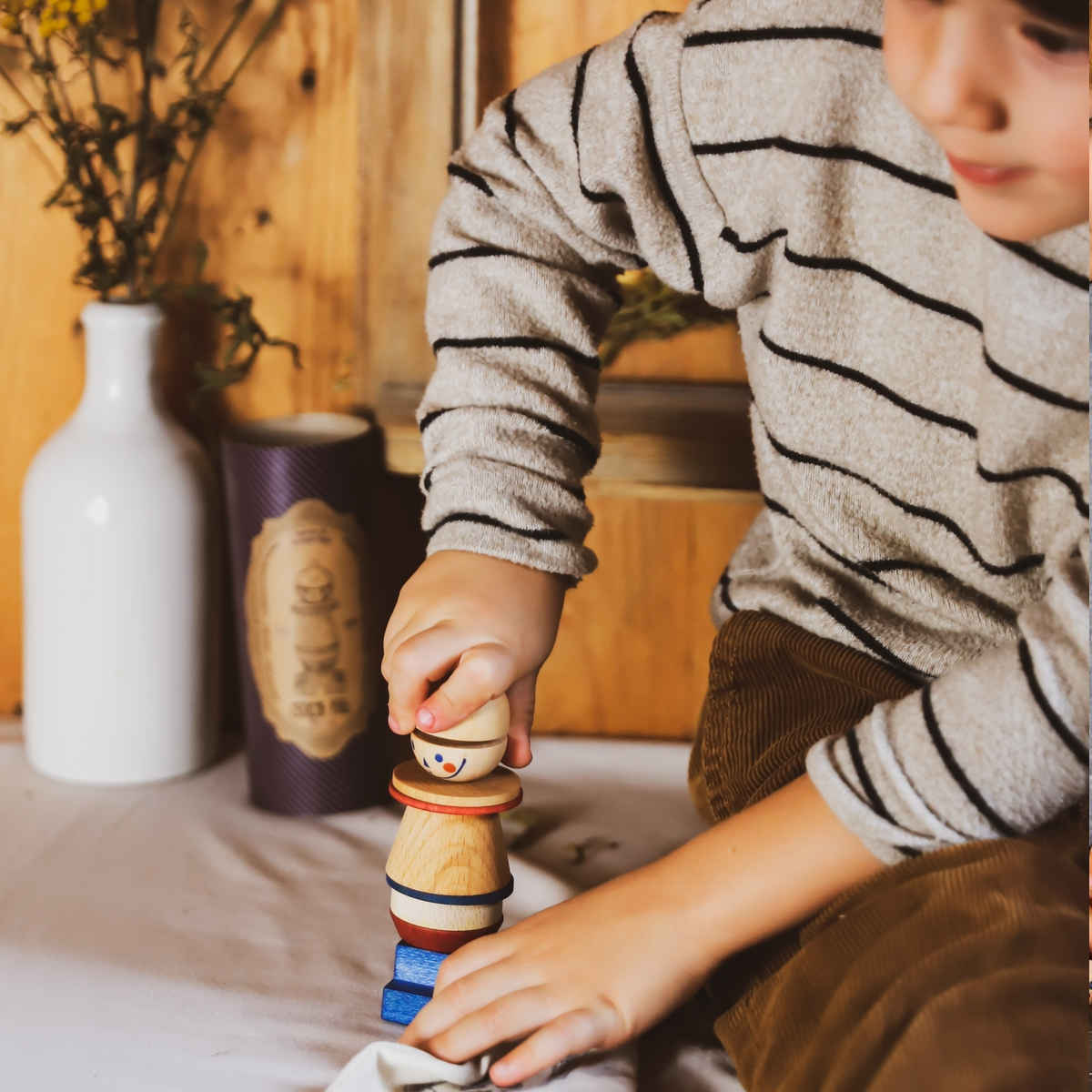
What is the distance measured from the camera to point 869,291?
537 millimetres

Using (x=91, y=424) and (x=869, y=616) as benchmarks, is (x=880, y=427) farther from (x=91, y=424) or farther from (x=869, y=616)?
(x=91, y=424)

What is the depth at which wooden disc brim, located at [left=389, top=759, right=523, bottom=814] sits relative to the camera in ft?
1.58

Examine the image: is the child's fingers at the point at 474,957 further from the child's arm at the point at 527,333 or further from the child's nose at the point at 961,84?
the child's nose at the point at 961,84

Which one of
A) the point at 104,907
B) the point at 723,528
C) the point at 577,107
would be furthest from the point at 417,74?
the point at 104,907

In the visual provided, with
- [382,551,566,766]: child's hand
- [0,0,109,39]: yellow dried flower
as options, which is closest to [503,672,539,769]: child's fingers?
[382,551,566,766]: child's hand

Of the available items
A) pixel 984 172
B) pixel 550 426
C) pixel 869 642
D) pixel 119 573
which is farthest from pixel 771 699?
pixel 119 573

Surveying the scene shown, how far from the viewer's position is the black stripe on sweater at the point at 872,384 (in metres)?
0.52

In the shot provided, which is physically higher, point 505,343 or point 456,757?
point 505,343

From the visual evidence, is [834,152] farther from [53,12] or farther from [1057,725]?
[53,12]

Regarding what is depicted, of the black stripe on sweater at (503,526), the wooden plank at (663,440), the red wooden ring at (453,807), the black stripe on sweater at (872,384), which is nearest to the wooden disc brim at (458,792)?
the red wooden ring at (453,807)

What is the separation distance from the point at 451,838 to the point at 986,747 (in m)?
0.19

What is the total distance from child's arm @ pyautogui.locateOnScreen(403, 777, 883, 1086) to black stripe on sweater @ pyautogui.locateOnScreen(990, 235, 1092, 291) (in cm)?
19

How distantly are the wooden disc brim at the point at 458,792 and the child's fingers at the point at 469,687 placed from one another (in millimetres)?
21

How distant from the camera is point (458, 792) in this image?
487 millimetres
